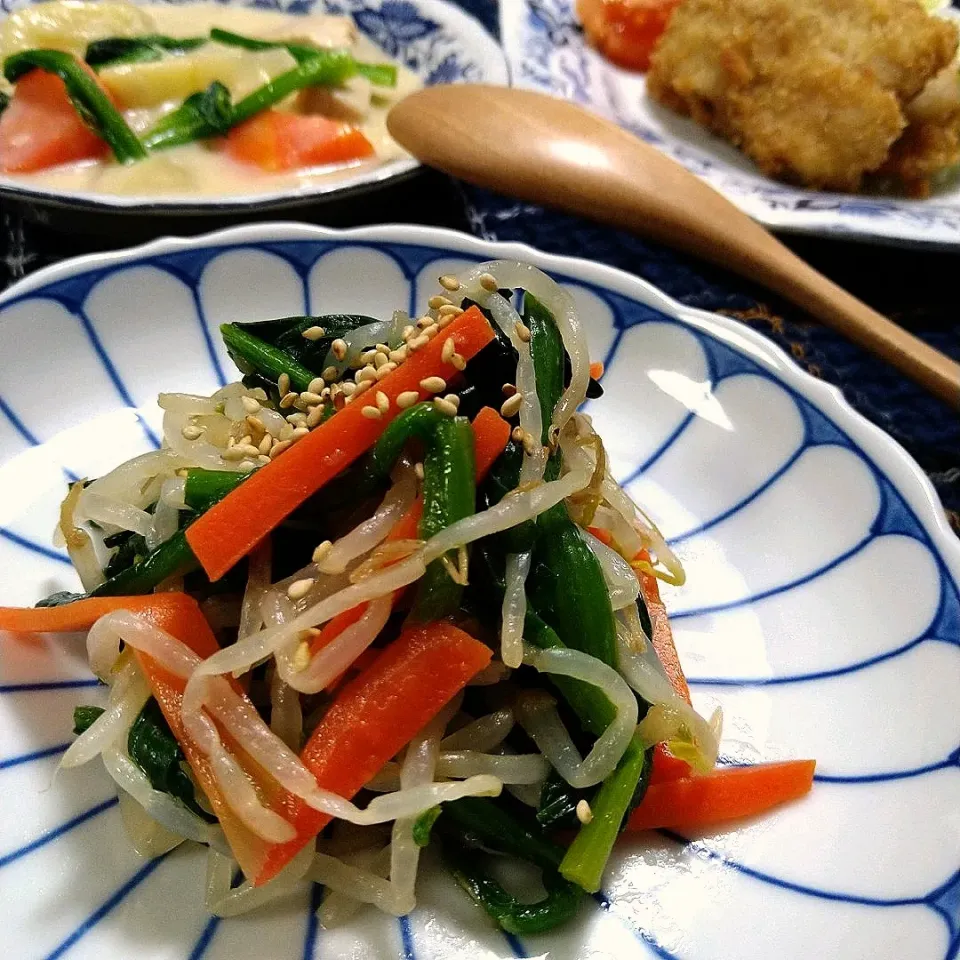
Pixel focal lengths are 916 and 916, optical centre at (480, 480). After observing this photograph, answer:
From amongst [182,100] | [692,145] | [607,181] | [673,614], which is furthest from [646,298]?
[182,100]

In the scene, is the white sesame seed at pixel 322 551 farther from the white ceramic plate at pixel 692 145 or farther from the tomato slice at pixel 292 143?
the tomato slice at pixel 292 143

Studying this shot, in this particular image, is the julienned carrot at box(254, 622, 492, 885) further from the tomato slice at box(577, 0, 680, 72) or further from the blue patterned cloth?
the tomato slice at box(577, 0, 680, 72)

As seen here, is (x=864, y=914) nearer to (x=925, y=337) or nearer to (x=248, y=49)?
(x=925, y=337)

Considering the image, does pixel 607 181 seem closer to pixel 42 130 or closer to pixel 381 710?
pixel 381 710

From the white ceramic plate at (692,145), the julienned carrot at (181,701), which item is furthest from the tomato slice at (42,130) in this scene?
the julienned carrot at (181,701)

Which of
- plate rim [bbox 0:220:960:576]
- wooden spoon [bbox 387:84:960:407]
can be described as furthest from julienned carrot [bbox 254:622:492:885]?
wooden spoon [bbox 387:84:960:407]

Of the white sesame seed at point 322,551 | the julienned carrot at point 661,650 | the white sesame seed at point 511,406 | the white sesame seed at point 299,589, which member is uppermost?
the white sesame seed at point 511,406
